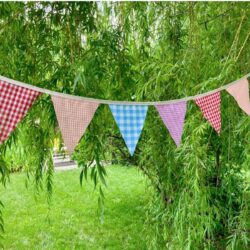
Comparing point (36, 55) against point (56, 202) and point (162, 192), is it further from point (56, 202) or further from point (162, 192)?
point (56, 202)

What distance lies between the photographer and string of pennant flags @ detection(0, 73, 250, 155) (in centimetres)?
105

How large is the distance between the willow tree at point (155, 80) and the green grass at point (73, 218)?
80 cm

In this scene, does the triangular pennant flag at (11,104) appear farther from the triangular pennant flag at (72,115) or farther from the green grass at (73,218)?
the green grass at (73,218)

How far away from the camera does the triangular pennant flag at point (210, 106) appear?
134cm

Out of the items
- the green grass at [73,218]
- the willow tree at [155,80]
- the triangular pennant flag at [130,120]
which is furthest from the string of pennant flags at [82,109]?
the green grass at [73,218]

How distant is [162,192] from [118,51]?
2.99ft

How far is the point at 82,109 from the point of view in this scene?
1.13 m

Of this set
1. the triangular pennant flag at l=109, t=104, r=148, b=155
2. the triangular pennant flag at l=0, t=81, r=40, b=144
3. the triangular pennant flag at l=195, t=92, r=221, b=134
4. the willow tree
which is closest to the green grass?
the willow tree

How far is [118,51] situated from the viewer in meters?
1.65

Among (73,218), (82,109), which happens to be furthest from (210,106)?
(73,218)

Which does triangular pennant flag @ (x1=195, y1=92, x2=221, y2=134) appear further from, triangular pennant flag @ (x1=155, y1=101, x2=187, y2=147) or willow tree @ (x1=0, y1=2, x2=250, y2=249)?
willow tree @ (x1=0, y1=2, x2=250, y2=249)

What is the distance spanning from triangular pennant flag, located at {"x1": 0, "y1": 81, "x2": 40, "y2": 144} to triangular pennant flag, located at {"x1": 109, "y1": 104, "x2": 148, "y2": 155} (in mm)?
259

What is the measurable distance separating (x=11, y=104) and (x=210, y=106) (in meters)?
0.66

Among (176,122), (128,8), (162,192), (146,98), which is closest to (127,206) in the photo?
(162,192)
